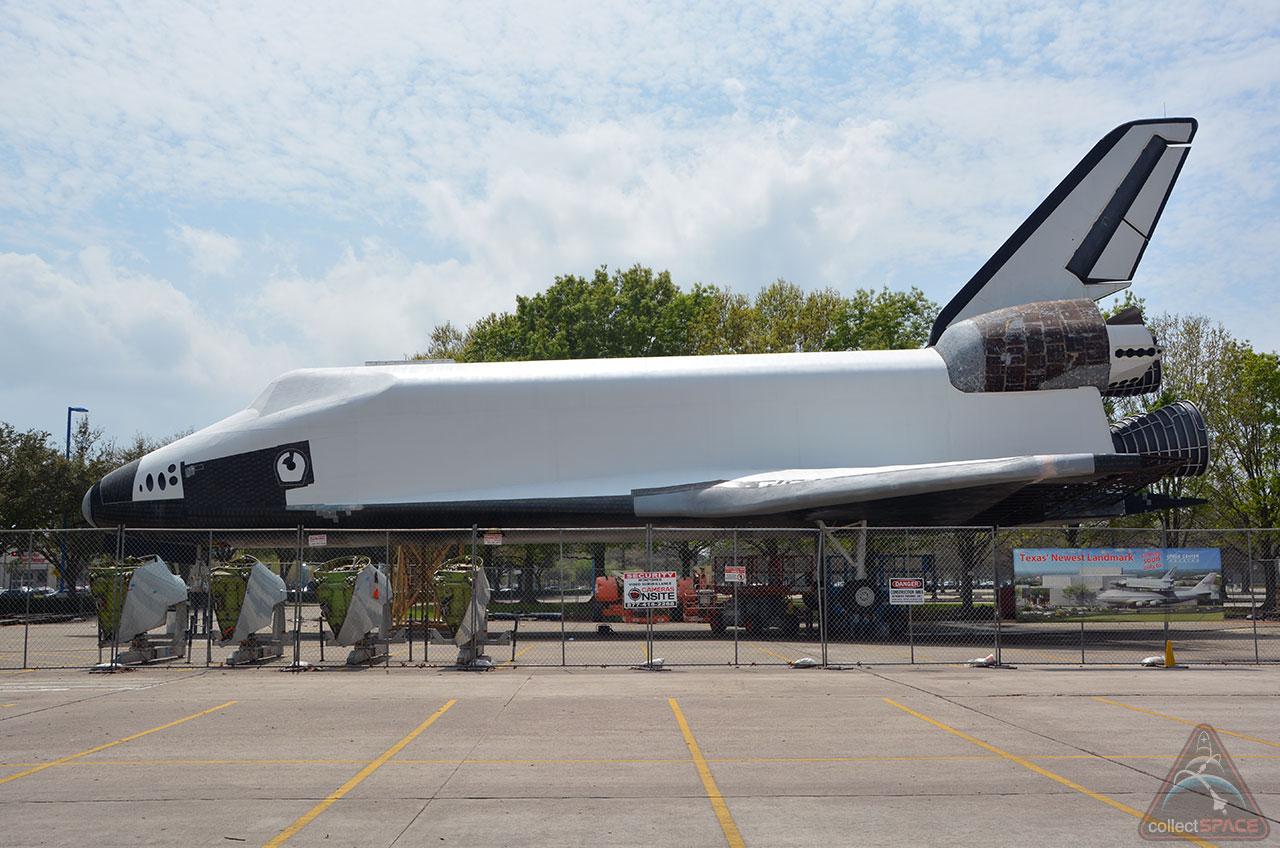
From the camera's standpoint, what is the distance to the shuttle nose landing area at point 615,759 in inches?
230

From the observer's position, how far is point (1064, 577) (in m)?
16.3

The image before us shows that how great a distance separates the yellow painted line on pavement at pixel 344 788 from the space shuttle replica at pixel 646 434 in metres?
11.6

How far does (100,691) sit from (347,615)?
141 inches

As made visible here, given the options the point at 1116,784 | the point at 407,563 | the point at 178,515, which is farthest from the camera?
the point at 407,563

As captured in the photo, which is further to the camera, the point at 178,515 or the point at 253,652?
the point at 178,515

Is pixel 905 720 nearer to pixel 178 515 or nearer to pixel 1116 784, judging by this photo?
A: pixel 1116 784

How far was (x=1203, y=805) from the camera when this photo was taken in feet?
20.8

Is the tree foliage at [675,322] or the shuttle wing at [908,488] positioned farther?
the tree foliage at [675,322]

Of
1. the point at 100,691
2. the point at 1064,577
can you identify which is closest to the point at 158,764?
the point at 100,691

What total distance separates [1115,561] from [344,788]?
44.4ft

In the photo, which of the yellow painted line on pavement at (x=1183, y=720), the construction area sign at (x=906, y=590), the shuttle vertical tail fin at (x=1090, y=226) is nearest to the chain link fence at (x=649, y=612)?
the construction area sign at (x=906, y=590)

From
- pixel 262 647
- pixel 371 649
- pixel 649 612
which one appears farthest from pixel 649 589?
pixel 262 647

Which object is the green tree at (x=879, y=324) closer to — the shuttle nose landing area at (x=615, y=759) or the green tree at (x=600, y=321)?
the green tree at (x=600, y=321)

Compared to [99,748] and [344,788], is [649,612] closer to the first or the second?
[99,748]
